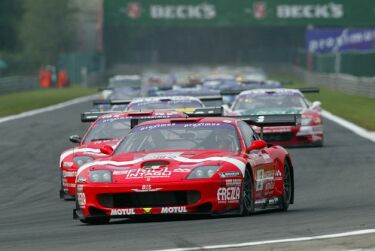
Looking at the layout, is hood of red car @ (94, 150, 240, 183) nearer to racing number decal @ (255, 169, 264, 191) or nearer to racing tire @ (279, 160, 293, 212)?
racing number decal @ (255, 169, 264, 191)

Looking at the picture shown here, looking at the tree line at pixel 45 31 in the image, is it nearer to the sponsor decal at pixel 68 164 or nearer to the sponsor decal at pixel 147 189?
the sponsor decal at pixel 68 164

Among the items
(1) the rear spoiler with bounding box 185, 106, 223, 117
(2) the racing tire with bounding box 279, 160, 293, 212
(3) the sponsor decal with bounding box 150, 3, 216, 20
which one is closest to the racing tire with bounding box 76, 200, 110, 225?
(2) the racing tire with bounding box 279, 160, 293, 212

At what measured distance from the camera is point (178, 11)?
235ft

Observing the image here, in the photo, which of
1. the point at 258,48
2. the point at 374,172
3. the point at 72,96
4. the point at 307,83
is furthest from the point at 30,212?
the point at 258,48

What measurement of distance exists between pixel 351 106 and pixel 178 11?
26.0m

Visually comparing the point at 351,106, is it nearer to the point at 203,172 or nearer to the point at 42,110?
the point at 42,110

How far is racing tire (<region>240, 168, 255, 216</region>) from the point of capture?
12695 millimetres

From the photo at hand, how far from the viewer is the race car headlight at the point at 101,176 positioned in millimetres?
12664

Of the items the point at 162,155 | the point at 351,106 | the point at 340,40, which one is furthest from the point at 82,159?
the point at 340,40

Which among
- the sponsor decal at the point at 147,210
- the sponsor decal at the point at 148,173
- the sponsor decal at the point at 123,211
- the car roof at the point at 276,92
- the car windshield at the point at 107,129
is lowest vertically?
the car roof at the point at 276,92

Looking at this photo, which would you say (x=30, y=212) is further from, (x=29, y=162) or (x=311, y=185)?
(x=29, y=162)

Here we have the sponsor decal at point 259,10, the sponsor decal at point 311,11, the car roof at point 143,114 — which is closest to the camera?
the car roof at point 143,114

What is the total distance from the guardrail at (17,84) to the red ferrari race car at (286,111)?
37.0 metres

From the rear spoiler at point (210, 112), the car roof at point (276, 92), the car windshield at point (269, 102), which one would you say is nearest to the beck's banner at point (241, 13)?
the car roof at point (276, 92)
